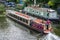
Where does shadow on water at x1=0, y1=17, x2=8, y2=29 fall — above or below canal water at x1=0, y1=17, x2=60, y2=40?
below

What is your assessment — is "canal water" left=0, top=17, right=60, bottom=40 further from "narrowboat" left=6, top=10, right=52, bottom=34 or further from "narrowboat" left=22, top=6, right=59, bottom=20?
"narrowboat" left=22, top=6, right=59, bottom=20

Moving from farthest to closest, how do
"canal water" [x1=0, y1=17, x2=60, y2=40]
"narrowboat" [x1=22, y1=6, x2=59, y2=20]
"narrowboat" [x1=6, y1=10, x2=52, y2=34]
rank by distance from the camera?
"narrowboat" [x1=22, y1=6, x2=59, y2=20], "narrowboat" [x1=6, y1=10, x2=52, y2=34], "canal water" [x1=0, y1=17, x2=60, y2=40]

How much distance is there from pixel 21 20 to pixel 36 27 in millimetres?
7380

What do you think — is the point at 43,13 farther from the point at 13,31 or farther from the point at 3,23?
the point at 13,31

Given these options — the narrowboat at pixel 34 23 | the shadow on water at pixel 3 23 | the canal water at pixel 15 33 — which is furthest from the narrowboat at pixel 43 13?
the shadow on water at pixel 3 23

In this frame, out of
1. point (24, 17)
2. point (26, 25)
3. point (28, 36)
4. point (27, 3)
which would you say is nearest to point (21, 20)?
point (24, 17)

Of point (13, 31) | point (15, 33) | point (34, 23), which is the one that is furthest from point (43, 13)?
point (15, 33)

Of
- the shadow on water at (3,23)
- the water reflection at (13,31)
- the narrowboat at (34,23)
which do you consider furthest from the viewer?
the shadow on water at (3,23)

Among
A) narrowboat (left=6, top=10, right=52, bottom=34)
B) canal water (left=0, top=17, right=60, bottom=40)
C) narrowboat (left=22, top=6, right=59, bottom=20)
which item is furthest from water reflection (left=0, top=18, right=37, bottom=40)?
narrowboat (left=22, top=6, right=59, bottom=20)

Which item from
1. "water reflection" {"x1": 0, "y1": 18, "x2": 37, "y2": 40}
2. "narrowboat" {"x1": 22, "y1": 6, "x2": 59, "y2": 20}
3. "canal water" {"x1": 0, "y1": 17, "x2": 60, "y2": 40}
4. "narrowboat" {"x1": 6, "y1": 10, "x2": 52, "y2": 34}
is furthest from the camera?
"narrowboat" {"x1": 22, "y1": 6, "x2": 59, "y2": 20}

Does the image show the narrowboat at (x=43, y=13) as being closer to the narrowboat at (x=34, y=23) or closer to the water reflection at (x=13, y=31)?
the narrowboat at (x=34, y=23)

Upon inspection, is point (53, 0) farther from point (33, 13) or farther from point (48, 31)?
point (48, 31)

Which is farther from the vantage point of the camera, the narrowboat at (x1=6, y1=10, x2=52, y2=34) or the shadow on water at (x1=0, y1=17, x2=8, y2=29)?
the shadow on water at (x1=0, y1=17, x2=8, y2=29)

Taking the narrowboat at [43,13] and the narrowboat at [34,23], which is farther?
the narrowboat at [43,13]
